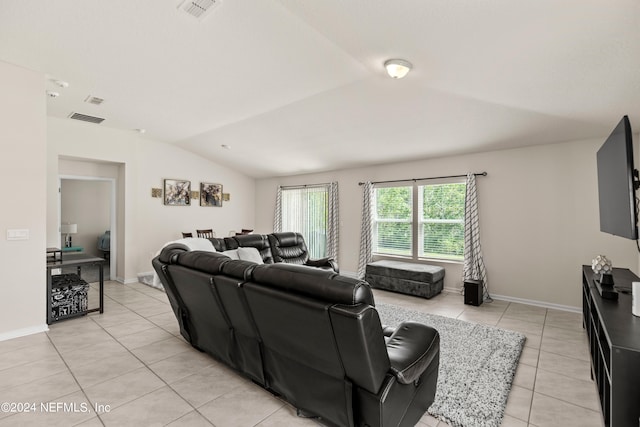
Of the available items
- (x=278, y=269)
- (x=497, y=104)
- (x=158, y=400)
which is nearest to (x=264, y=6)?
(x=278, y=269)

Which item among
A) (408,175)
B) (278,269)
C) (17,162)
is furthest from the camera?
(408,175)

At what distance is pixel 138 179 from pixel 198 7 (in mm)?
4687

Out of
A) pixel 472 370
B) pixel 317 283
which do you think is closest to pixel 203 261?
pixel 317 283

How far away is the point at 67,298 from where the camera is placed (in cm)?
394

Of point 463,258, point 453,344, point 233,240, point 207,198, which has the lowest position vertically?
point 453,344

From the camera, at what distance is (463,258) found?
530 centimetres

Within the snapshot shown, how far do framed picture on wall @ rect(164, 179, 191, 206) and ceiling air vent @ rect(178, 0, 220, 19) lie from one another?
480cm

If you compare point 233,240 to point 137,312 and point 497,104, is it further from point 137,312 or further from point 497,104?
point 497,104

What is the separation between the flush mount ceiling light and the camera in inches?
118

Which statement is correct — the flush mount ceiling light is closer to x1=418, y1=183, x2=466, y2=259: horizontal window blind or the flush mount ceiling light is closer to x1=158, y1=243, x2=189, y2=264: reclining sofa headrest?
x1=158, y1=243, x2=189, y2=264: reclining sofa headrest

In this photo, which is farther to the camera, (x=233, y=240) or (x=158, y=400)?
(x=233, y=240)

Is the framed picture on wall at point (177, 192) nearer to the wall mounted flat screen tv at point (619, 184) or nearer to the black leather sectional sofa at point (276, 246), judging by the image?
the black leather sectional sofa at point (276, 246)

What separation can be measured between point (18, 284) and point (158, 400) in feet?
8.47

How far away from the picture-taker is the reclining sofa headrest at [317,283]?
60.7 inches
